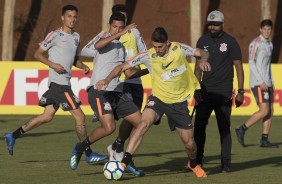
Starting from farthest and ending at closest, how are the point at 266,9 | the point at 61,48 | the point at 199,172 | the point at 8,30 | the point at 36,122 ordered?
the point at 266,9 → the point at 8,30 → the point at 36,122 → the point at 61,48 → the point at 199,172

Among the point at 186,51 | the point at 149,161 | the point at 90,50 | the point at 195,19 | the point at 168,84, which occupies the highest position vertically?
the point at 186,51

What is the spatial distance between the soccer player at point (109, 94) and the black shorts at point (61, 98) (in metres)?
0.99

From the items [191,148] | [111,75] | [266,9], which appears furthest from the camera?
[266,9]

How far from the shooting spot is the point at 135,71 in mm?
13648

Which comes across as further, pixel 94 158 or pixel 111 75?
pixel 94 158

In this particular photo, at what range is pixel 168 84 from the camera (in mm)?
12945

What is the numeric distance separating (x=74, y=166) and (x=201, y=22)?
21421 millimetres

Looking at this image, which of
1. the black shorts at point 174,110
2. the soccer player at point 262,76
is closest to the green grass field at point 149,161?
the soccer player at point 262,76

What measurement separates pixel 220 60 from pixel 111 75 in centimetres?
186

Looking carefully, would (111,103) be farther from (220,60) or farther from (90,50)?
(220,60)

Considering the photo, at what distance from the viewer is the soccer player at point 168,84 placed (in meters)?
12.8

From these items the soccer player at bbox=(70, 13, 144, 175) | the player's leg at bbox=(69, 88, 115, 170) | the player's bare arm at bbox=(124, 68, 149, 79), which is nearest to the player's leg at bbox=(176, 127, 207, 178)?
the soccer player at bbox=(70, 13, 144, 175)

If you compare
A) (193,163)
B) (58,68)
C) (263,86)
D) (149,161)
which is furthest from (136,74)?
(263,86)

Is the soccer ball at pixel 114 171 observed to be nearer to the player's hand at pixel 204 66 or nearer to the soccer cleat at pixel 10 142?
the player's hand at pixel 204 66
